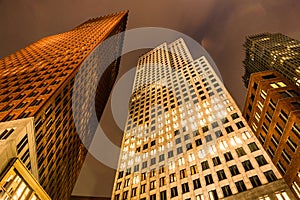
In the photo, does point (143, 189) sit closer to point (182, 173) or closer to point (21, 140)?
→ point (182, 173)

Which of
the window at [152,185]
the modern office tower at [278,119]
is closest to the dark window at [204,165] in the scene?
the window at [152,185]

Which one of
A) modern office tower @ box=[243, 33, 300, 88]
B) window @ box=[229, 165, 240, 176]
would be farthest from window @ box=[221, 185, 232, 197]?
modern office tower @ box=[243, 33, 300, 88]

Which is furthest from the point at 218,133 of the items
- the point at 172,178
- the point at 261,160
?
the point at 172,178

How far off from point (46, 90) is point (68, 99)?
6.90 meters

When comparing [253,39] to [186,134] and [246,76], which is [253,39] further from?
[186,134]

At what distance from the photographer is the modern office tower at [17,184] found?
23692 millimetres

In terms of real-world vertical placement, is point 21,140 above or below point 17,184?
above

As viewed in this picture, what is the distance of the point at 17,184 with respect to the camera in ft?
84.3

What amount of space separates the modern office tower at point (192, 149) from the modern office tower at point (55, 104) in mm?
13842

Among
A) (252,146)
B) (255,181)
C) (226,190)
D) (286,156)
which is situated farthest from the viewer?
(286,156)

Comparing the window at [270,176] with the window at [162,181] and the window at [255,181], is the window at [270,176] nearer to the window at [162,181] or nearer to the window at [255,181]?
the window at [255,181]

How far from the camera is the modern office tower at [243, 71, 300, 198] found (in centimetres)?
4275

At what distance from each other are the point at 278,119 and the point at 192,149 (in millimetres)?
19173

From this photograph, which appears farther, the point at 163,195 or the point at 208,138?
the point at 208,138
